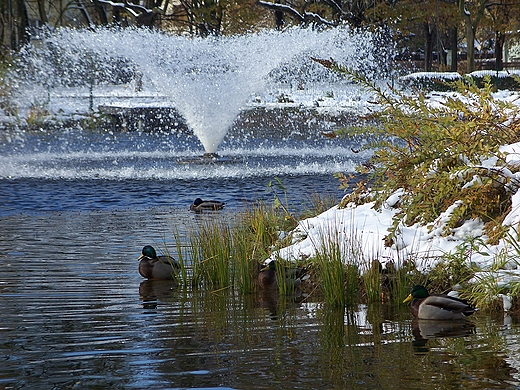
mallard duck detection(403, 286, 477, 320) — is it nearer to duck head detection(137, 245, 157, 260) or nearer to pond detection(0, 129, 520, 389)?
pond detection(0, 129, 520, 389)

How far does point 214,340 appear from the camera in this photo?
621cm

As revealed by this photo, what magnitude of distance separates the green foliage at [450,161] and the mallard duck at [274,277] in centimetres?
109

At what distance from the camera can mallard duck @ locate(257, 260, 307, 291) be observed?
823 cm

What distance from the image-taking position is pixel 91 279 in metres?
Result: 8.71

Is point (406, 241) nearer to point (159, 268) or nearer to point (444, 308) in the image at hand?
point (444, 308)

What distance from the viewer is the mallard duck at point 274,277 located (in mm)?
8227

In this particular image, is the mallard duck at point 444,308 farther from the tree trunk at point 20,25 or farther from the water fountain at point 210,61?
the tree trunk at point 20,25

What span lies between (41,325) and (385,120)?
3.94 meters

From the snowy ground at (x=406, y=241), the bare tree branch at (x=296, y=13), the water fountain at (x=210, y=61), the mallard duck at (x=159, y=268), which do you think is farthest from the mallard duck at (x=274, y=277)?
the bare tree branch at (x=296, y=13)

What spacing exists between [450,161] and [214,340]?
3.26m

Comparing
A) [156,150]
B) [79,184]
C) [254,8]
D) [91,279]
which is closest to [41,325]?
[91,279]

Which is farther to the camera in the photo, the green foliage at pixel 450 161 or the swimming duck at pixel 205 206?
the swimming duck at pixel 205 206

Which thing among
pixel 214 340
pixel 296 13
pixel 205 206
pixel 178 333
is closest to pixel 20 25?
pixel 296 13

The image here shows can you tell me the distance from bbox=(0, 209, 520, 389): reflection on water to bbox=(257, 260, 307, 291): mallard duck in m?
0.20
